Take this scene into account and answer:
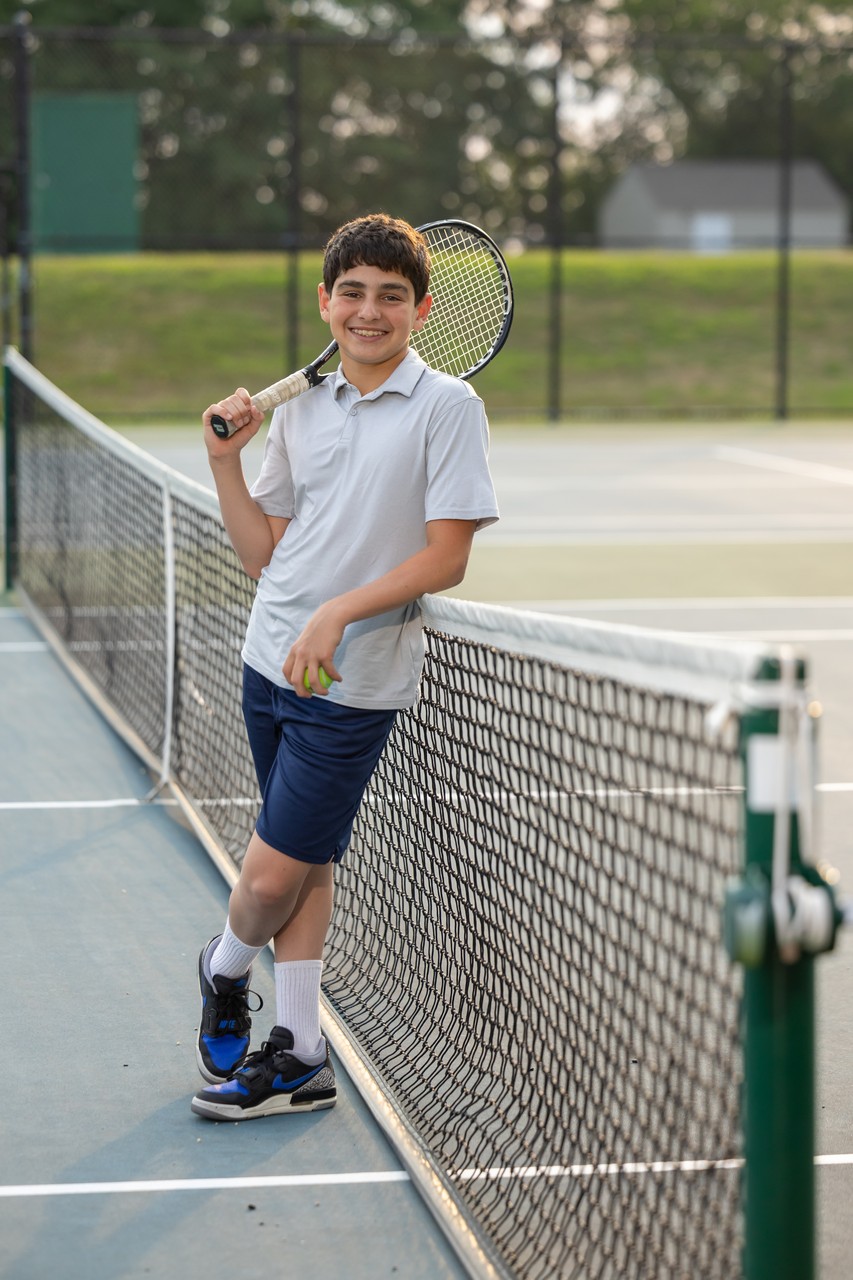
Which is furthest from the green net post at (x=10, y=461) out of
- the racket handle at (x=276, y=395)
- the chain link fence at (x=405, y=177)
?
the chain link fence at (x=405, y=177)

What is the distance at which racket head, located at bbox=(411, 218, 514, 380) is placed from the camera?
3852mm

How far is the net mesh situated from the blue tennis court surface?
0.14m

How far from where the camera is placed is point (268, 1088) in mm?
3393

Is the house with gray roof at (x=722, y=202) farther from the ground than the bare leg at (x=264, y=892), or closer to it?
farther from the ground

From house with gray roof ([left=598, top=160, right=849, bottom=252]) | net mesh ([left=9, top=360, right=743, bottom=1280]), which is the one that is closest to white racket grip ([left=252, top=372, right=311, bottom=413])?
net mesh ([left=9, top=360, right=743, bottom=1280])

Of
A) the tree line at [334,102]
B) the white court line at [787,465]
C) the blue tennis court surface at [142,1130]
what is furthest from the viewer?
the tree line at [334,102]

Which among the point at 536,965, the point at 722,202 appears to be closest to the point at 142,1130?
the point at 536,965

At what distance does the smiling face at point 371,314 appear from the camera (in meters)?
3.12

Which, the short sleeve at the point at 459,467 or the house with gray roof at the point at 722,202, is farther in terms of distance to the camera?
the house with gray roof at the point at 722,202

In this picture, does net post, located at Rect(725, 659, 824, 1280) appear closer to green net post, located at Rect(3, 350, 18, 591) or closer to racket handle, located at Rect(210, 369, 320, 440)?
racket handle, located at Rect(210, 369, 320, 440)

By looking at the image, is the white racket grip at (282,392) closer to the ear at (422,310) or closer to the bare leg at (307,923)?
the ear at (422,310)

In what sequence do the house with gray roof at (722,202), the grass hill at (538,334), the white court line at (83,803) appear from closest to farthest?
the white court line at (83,803), the grass hill at (538,334), the house with gray roof at (722,202)

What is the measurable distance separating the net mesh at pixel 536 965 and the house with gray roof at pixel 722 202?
Result: 4303 centimetres

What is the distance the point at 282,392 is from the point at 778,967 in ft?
5.06
